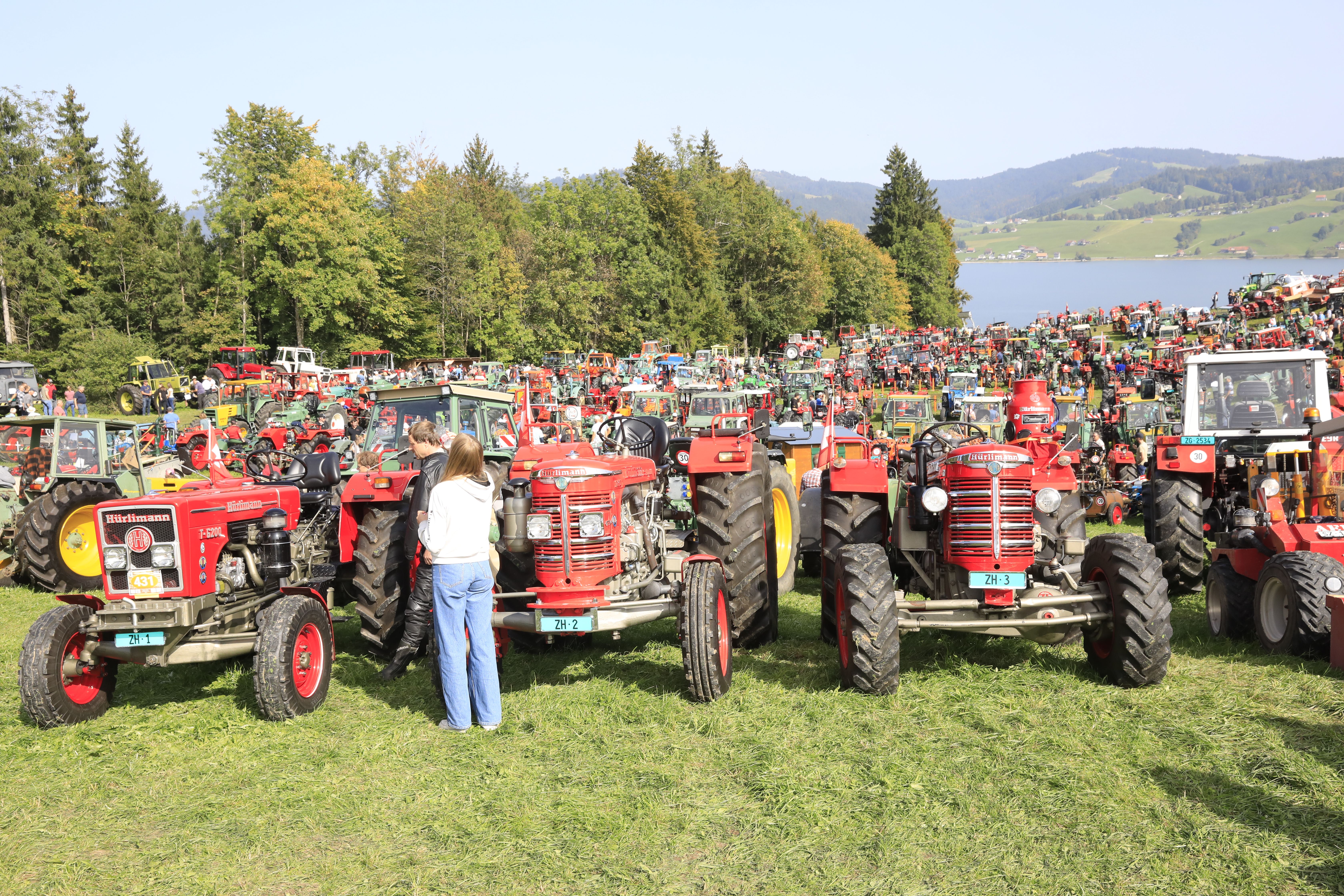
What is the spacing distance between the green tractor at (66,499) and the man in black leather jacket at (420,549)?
4040 mm

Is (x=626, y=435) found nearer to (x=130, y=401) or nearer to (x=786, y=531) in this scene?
(x=786, y=531)

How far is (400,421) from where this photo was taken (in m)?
8.10

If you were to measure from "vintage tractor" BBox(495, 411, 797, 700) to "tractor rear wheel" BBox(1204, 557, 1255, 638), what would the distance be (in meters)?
3.12

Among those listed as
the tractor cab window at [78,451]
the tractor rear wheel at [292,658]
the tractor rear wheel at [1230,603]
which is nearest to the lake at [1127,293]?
the tractor rear wheel at [1230,603]

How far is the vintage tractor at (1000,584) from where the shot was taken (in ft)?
18.6

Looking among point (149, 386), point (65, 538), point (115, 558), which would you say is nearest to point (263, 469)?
point (115, 558)

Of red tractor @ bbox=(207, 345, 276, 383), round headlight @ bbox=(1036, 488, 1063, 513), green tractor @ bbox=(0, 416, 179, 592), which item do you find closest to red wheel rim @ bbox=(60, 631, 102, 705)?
green tractor @ bbox=(0, 416, 179, 592)

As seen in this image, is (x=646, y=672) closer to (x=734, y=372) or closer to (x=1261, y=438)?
(x=1261, y=438)

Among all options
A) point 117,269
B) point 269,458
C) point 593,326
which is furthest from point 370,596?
point 593,326

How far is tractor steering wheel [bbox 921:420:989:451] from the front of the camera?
6.77 meters

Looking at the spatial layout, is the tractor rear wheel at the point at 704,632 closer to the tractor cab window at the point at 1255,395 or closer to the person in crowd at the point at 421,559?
the person in crowd at the point at 421,559

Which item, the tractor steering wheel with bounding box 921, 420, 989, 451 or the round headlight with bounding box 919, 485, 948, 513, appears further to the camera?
the tractor steering wheel with bounding box 921, 420, 989, 451

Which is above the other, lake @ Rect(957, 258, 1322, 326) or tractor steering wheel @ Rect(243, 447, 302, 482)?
lake @ Rect(957, 258, 1322, 326)

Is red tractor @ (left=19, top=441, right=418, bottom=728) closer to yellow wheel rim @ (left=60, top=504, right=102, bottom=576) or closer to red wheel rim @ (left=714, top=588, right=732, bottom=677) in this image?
red wheel rim @ (left=714, top=588, right=732, bottom=677)
